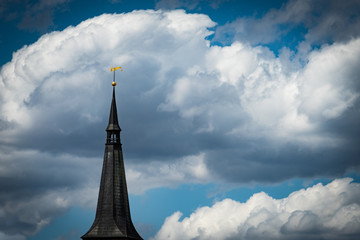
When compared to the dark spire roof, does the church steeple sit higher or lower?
lower

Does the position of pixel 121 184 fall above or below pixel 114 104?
below

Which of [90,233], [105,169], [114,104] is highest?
[114,104]

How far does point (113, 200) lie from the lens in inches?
7037

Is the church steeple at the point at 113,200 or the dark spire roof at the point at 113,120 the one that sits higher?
the dark spire roof at the point at 113,120

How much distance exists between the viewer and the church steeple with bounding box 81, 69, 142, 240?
578 ft

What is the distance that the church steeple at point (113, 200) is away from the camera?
176250 millimetres

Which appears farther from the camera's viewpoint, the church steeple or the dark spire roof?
the dark spire roof

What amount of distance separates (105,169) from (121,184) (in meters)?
3.63

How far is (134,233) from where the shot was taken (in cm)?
17912

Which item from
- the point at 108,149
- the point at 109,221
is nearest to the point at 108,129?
the point at 108,149

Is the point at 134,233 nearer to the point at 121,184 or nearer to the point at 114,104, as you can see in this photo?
the point at 121,184

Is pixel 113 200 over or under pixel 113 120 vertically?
under

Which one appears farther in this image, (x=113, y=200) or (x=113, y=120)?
(x=113, y=120)

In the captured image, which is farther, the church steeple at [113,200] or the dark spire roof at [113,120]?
the dark spire roof at [113,120]
